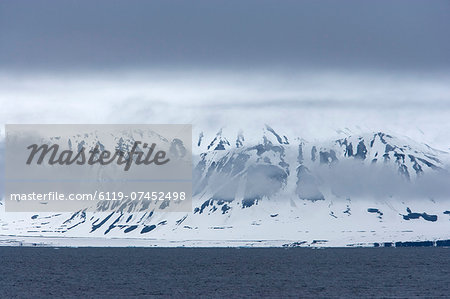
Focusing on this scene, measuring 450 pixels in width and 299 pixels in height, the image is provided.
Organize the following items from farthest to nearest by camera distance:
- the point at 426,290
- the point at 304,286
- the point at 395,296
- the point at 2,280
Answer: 1. the point at 2,280
2. the point at 304,286
3. the point at 426,290
4. the point at 395,296

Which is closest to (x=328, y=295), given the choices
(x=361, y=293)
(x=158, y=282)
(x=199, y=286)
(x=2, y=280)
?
(x=361, y=293)

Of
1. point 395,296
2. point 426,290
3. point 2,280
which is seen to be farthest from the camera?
point 2,280

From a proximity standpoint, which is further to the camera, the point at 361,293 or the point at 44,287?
the point at 44,287

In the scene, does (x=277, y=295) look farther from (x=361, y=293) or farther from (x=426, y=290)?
(x=426, y=290)

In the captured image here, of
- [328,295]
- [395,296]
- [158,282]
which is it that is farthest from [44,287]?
[395,296]

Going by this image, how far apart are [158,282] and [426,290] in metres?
52.8

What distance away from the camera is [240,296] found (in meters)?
150

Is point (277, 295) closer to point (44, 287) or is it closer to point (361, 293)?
point (361, 293)

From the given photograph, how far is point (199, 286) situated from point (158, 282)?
41.2ft

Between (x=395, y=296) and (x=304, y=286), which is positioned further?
(x=304, y=286)

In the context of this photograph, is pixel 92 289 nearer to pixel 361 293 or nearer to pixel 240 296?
pixel 240 296

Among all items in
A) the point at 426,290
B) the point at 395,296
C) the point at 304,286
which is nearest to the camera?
the point at 395,296

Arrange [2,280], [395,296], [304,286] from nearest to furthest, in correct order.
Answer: [395,296]
[304,286]
[2,280]

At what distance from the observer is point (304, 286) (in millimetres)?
174000
